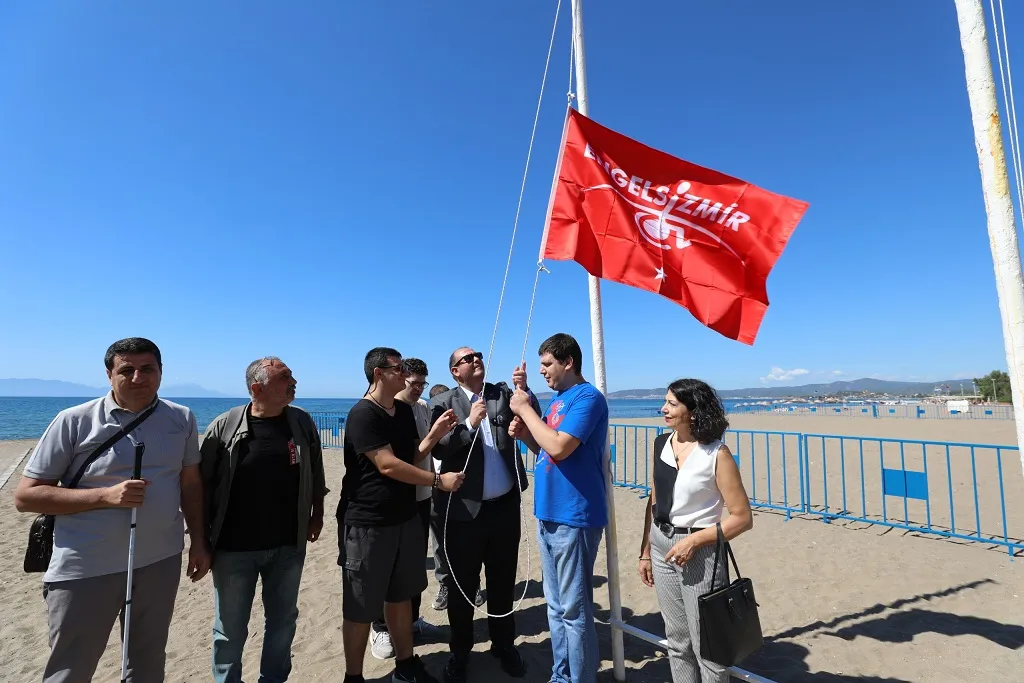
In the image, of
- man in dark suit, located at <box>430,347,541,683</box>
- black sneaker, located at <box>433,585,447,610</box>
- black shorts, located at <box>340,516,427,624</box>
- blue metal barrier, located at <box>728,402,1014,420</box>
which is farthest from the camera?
blue metal barrier, located at <box>728,402,1014,420</box>

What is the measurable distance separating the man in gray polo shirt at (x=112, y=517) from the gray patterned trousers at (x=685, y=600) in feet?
8.60

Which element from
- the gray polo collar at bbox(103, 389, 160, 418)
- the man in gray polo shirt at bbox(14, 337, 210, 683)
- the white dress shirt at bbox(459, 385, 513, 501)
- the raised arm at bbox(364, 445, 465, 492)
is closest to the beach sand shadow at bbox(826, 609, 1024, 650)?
the white dress shirt at bbox(459, 385, 513, 501)

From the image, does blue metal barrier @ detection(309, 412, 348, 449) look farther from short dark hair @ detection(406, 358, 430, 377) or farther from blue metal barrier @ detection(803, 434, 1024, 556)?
blue metal barrier @ detection(803, 434, 1024, 556)

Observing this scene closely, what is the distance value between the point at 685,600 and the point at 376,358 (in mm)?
2317

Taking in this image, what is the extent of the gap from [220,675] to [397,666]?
3.43ft

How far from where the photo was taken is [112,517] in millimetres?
2365

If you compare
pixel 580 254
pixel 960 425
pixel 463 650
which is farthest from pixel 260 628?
pixel 960 425

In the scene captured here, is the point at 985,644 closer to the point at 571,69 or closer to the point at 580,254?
the point at 580,254

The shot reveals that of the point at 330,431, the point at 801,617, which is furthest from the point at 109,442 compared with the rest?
the point at 330,431

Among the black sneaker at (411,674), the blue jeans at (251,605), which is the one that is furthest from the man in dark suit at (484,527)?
the blue jeans at (251,605)

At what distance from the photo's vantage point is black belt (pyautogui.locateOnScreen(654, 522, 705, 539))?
2473mm

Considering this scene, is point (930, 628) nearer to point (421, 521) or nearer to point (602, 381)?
point (602, 381)

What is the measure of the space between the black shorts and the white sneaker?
0.83 meters

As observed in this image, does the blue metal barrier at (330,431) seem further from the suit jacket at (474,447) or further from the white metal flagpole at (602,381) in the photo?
the white metal flagpole at (602,381)
